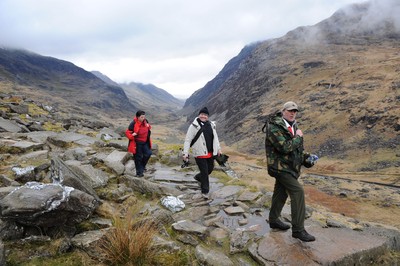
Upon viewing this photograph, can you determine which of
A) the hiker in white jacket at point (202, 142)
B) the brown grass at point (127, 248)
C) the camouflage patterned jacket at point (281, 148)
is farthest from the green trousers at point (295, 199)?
the hiker in white jacket at point (202, 142)

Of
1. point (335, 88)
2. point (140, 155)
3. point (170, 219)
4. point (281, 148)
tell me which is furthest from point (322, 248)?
point (335, 88)

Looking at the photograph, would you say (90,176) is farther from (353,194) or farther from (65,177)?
(353,194)

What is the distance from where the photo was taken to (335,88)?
7344 cm

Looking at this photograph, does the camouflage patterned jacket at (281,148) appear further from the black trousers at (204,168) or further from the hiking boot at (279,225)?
the black trousers at (204,168)

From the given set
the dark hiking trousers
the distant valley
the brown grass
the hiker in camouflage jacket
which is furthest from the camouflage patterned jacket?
the distant valley

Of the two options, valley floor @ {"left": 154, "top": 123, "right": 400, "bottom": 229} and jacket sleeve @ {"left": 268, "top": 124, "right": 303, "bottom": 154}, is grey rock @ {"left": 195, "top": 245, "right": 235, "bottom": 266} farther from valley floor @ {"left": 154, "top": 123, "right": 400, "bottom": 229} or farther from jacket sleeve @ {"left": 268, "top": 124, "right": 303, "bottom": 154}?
valley floor @ {"left": 154, "top": 123, "right": 400, "bottom": 229}

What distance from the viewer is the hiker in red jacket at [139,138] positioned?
10148 mm

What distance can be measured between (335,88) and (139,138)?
235 feet

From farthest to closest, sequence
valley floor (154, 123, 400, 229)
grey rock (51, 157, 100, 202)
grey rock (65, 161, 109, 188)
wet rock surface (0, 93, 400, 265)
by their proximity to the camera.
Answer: valley floor (154, 123, 400, 229)
grey rock (65, 161, 109, 188)
grey rock (51, 157, 100, 202)
wet rock surface (0, 93, 400, 265)

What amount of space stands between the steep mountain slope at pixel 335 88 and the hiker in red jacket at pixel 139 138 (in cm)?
3945

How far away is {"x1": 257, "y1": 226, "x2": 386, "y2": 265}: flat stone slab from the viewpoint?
5.25m

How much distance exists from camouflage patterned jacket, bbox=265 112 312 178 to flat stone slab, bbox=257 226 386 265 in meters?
1.19

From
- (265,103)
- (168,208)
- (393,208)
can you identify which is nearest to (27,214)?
(168,208)

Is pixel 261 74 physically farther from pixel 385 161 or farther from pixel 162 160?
pixel 162 160
